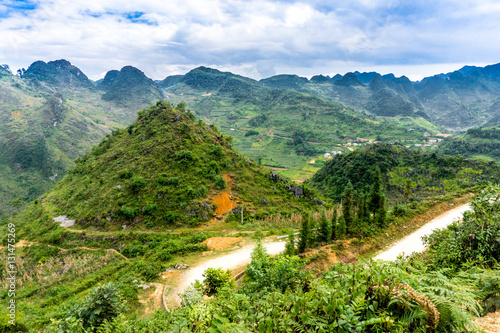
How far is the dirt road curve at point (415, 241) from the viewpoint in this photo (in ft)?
37.1

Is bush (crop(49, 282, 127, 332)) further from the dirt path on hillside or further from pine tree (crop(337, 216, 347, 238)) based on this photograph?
pine tree (crop(337, 216, 347, 238))

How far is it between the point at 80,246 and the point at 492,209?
30.6m

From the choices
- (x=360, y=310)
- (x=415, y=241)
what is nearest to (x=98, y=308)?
(x=360, y=310)

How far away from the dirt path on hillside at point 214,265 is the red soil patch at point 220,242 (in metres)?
1.46

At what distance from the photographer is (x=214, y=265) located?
14.5 metres

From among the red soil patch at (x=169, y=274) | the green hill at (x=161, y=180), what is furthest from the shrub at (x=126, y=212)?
the red soil patch at (x=169, y=274)

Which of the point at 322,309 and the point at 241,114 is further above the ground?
the point at 241,114

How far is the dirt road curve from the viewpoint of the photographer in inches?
445

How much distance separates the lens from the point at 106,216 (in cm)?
2644

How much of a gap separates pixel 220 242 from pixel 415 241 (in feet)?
41.5

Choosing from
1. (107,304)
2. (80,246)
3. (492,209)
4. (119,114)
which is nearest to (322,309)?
(107,304)

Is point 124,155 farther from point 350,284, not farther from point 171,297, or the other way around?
point 350,284

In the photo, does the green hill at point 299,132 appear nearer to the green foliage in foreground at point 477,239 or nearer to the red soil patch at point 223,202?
the red soil patch at point 223,202

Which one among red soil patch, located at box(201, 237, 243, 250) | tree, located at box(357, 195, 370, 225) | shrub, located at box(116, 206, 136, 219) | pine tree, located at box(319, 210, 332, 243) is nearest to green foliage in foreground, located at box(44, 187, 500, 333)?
pine tree, located at box(319, 210, 332, 243)
